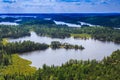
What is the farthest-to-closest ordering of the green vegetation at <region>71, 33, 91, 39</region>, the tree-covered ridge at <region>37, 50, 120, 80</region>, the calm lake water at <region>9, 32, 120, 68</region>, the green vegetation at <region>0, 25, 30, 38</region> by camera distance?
the green vegetation at <region>71, 33, 91, 39</region> < the green vegetation at <region>0, 25, 30, 38</region> < the calm lake water at <region>9, 32, 120, 68</region> < the tree-covered ridge at <region>37, 50, 120, 80</region>

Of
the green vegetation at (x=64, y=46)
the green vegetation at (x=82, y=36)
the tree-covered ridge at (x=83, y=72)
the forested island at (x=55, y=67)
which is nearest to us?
the tree-covered ridge at (x=83, y=72)

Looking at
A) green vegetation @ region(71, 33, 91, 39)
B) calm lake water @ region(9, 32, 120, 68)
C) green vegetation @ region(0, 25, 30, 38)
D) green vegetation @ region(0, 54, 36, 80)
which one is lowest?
green vegetation @ region(71, 33, 91, 39)

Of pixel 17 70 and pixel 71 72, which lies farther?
pixel 17 70

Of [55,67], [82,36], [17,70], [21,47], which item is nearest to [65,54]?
[21,47]

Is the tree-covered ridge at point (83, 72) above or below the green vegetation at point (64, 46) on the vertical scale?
above

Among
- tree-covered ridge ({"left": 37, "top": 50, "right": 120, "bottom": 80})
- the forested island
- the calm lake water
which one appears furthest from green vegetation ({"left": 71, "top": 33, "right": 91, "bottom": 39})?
tree-covered ridge ({"left": 37, "top": 50, "right": 120, "bottom": 80})

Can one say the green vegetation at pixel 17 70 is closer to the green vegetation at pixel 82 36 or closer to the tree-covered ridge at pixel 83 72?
the tree-covered ridge at pixel 83 72

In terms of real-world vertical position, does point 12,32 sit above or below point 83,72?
below

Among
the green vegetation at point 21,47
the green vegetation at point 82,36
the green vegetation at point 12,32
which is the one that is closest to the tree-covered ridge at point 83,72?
the green vegetation at point 21,47

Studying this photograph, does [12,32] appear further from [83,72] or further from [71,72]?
[71,72]

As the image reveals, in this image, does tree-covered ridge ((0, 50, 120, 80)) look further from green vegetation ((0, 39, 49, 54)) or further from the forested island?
green vegetation ((0, 39, 49, 54))

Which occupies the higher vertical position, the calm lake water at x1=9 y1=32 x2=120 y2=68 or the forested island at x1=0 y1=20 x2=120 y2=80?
the forested island at x1=0 y1=20 x2=120 y2=80

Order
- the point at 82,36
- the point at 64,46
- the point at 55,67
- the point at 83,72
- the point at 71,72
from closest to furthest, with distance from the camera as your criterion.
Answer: the point at 71,72
the point at 83,72
the point at 55,67
the point at 64,46
the point at 82,36
